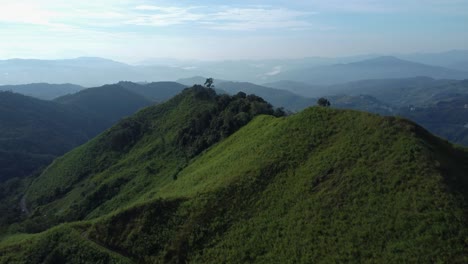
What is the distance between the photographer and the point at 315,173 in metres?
32.4

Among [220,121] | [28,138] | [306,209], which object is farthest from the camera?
[28,138]

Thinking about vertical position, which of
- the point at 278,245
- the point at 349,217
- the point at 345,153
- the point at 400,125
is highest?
the point at 400,125

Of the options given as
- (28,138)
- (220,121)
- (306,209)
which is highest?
(220,121)

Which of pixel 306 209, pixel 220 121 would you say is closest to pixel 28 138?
pixel 220 121

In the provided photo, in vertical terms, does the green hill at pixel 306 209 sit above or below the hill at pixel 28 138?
above

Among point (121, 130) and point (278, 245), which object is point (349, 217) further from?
point (121, 130)

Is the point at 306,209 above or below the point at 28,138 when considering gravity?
above

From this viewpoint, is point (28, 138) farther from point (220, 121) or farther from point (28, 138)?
point (220, 121)

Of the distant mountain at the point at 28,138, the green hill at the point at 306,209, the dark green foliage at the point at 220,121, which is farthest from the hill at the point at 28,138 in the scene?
the green hill at the point at 306,209

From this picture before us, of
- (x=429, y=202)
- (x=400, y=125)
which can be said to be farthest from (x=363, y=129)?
(x=429, y=202)

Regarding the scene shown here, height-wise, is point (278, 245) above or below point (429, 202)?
below

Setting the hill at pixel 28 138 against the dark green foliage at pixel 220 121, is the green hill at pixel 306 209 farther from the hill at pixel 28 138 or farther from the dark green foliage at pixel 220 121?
the hill at pixel 28 138

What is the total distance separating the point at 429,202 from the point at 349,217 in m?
5.40

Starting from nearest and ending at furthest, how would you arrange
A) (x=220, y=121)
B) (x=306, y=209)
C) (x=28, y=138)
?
(x=306, y=209) < (x=220, y=121) < (x=28, y=138)
